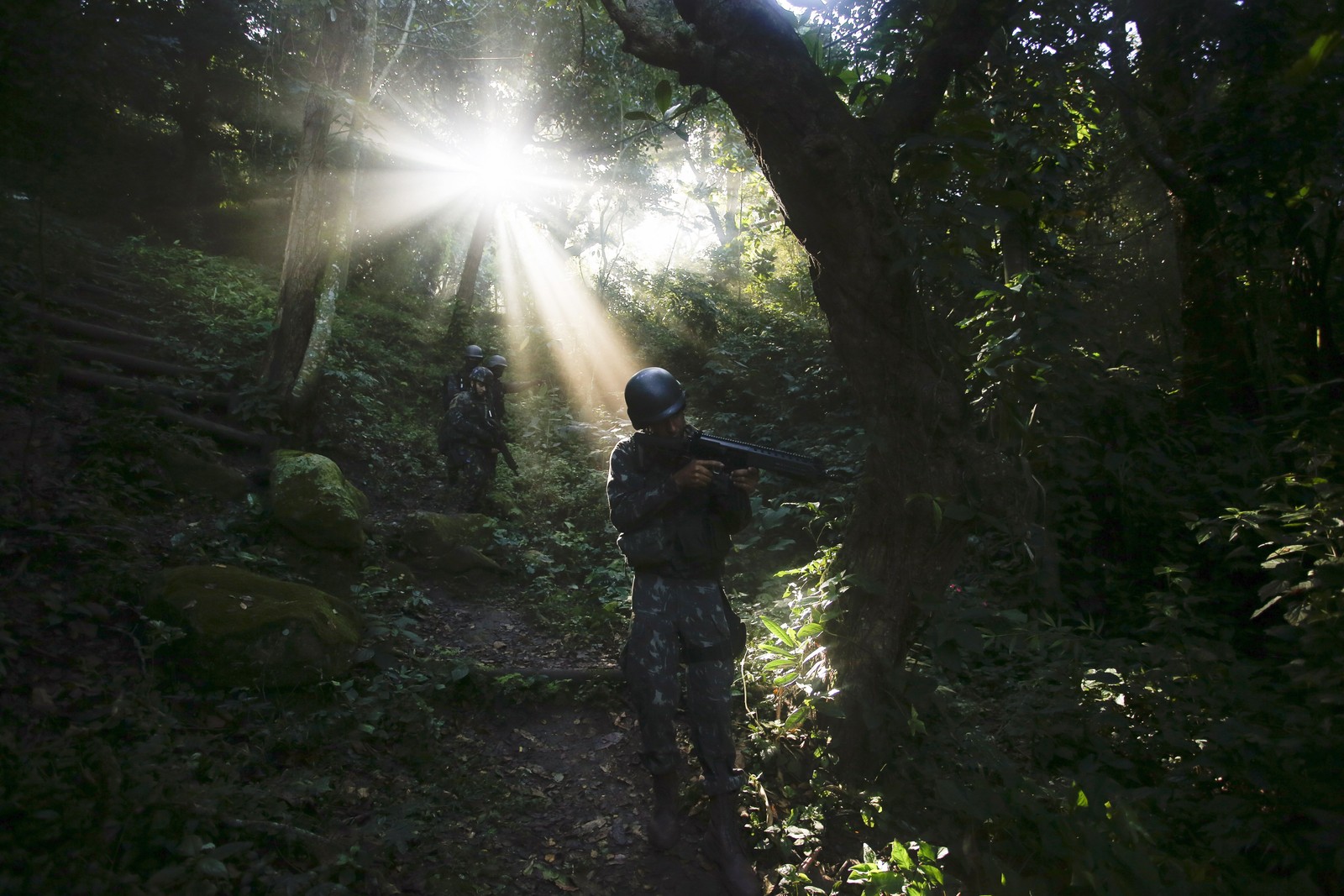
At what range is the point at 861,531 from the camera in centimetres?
371

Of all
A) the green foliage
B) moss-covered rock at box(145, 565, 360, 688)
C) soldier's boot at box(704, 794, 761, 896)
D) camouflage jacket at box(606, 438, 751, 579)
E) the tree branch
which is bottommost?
moss-covered rock at box(145, 565, 360, 688)

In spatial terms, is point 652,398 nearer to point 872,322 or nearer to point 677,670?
point 872,322

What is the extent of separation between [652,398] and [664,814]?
211cm

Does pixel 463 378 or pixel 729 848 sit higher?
pixel 463 378

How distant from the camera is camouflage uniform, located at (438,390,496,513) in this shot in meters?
9.17

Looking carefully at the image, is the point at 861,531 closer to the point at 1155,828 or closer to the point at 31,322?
the point at 1155,828

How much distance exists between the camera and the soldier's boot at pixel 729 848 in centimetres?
311

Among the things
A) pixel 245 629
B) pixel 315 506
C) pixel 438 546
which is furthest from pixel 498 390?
Result: pixel 245 629

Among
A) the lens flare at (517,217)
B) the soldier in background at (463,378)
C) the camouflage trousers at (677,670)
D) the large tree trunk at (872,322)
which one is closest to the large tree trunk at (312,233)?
the soldier in background at (463,378)

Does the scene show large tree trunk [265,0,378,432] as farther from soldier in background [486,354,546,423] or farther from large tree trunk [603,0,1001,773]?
large tree trunk [603,0,1001,773]

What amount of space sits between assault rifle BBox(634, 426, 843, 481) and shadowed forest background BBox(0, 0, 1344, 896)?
0.39m

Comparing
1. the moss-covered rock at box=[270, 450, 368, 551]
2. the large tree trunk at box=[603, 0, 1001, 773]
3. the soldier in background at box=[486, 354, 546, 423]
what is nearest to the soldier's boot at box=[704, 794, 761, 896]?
the large tree trunk at box=[603, 0, 1001, 773]

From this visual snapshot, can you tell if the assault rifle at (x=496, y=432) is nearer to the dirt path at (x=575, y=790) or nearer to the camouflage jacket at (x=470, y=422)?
the camouflage jacket at (x=470, y=422)

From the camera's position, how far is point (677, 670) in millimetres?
3623
